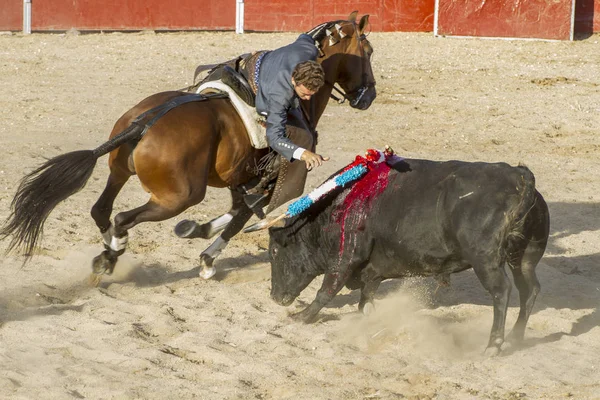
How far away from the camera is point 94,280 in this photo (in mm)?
6340

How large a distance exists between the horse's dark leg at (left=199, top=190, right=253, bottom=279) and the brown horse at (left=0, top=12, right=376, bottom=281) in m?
0.17

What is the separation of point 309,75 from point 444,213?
1.12 metres

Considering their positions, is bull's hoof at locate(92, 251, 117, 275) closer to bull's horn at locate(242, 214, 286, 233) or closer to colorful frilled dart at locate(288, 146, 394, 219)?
bull's horn at locate(242, 214, 286, 233)

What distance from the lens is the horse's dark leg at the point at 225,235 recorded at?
6641 mm

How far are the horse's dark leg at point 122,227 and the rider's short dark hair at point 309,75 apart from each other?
1.02 meters

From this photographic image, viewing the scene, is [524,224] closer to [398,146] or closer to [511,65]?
[398,146]

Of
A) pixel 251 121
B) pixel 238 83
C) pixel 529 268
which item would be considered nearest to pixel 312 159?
pixel 251 121

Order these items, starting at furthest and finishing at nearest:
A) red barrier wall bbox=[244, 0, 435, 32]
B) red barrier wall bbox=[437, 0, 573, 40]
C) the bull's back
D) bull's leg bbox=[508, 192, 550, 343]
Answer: red barrier wall bbox=[244, 0, 435, 32] → red barrier wall bbox=[437, 0, 573, 40] → bull's leg bbox=[508, 192, 550, 343] → the bull's back

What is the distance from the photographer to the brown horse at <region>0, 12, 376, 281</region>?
5.75 metres

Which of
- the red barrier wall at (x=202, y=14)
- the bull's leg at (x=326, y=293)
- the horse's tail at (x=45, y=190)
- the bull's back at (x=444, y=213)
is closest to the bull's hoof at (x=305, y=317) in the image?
the bull's leg at (x=326, y=293)

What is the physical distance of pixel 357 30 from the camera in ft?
22.5

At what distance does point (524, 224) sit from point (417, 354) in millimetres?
894

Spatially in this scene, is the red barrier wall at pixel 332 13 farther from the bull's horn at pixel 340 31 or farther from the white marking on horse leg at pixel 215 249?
the white marking on horse leg at pixel 215 249

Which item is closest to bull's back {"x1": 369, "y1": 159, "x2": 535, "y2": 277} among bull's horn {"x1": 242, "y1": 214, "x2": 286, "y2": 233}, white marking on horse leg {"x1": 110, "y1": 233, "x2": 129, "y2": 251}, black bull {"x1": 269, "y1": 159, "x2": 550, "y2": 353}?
black bull {"x1": 269, "y1": 159, "x2": 550, "y2": 353}
